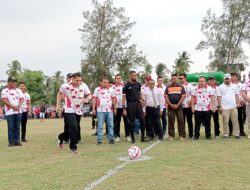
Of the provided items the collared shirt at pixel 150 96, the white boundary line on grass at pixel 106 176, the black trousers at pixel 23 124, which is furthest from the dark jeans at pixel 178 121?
the black trousers at pixel 23 124

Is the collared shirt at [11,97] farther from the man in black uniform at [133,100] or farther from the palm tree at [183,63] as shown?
the palm tree at [183,63]

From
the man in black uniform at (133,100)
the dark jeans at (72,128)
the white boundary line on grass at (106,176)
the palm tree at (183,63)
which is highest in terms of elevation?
the palm tree at (183,63)

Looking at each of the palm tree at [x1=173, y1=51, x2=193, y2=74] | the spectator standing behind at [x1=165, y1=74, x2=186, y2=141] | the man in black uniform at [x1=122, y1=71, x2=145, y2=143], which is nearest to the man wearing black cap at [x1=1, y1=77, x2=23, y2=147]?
the man in black uniform at [x1=122, y1=71, x2=145, y2=143]

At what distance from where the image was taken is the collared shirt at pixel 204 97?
12672mm

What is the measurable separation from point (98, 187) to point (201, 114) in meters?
7.40

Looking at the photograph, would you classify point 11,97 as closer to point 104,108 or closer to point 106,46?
point 104,108

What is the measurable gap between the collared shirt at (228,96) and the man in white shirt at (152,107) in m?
1.98

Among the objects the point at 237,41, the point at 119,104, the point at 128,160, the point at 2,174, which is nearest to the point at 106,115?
the point at 119,104

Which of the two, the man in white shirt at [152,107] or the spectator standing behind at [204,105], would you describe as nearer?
the spectator standing behind at [204,105]

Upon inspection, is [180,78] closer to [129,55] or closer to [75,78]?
[75,78]

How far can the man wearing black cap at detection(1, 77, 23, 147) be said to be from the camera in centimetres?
1242

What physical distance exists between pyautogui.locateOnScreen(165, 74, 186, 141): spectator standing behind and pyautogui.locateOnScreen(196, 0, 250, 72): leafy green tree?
1422 inches

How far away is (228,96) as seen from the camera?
505 inches

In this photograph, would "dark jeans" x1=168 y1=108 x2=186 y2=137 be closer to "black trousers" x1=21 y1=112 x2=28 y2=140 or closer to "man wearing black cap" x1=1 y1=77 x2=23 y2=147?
"man wearing black cap" x1=1 y1=77 x2=23 y2=147
